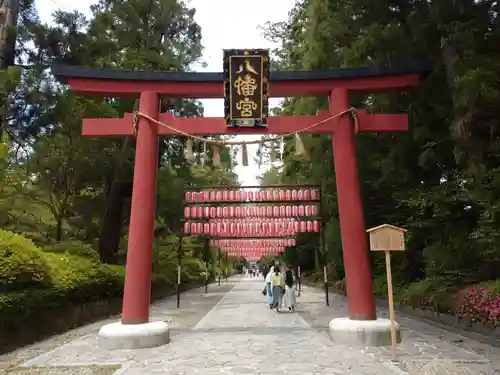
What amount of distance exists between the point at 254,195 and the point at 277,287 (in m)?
4.04

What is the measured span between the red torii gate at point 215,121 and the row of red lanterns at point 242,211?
844 centimetres

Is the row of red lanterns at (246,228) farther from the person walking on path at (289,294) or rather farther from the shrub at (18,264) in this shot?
the shrub at (18,264)

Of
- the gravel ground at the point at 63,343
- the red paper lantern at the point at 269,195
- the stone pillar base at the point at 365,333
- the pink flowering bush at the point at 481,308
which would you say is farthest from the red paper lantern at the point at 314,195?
the stone pillar base at the point at 365,333

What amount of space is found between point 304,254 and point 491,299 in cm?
3152

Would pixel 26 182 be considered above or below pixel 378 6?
below

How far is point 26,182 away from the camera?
17938 mm

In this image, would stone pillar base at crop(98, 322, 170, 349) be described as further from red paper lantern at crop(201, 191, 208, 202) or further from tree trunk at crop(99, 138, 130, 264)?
tree trunk at crop(99, 138, 130, 264)

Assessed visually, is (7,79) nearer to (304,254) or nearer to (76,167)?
(76,167)

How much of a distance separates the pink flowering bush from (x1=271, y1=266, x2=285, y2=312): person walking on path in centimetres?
685

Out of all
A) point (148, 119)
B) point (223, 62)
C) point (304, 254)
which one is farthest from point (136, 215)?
point (304, 254)

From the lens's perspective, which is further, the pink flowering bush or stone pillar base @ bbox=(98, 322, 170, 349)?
the pink flowering bush

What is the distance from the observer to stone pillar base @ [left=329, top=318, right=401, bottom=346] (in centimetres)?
898

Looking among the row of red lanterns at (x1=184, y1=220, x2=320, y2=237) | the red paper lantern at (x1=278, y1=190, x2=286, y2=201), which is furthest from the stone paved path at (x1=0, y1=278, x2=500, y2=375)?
the row of red lanterns at (x1=184, y1=220, x2=320, y2=237)

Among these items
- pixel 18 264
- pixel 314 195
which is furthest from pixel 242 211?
pixel 18 264
